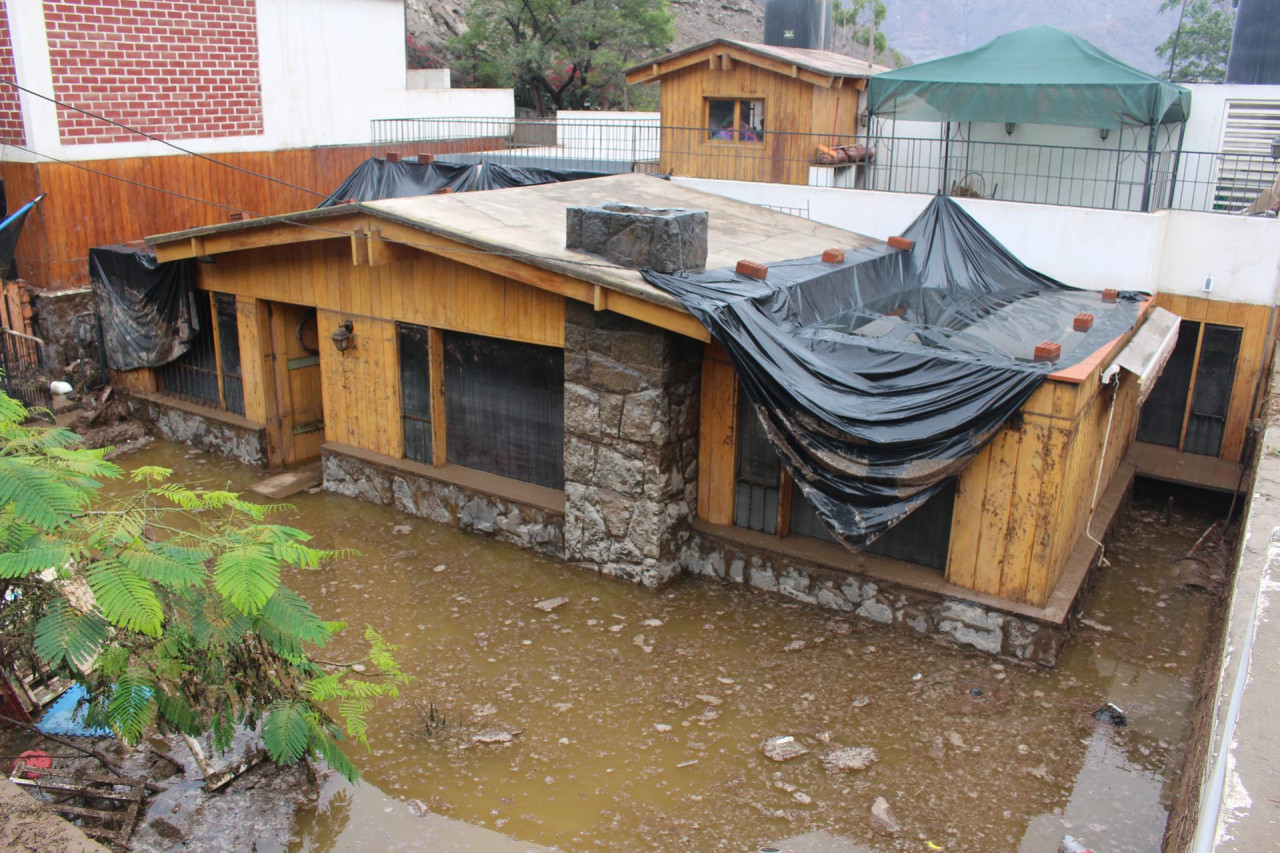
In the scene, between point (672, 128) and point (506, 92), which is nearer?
point (672, 128)

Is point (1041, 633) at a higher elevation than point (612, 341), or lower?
lower

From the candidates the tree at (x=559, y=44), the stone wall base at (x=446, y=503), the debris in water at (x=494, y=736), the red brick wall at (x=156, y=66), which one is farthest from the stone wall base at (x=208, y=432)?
the tree at (x=559, y=44)

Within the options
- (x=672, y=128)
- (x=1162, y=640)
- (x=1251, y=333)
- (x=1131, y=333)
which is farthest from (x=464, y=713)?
(x=672, y=128)

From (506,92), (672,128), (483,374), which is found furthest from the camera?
(506,92)

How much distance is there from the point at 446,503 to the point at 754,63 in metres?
8.56

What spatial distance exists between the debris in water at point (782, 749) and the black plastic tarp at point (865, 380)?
5.84 feet

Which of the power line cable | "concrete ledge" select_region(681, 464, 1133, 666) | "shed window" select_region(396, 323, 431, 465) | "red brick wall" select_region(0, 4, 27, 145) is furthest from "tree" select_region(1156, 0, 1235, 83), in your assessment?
"red brick wall" select_region(0, 4, 27, 145)

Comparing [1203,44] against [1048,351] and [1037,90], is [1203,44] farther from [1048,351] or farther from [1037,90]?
[1048,351]

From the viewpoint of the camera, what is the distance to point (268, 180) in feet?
58.0

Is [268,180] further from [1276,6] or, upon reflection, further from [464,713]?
[1276,6]

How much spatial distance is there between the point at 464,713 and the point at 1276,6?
15422 mm

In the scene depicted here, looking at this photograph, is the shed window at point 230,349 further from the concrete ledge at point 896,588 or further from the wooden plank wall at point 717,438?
the concrete ledge at point 896,588

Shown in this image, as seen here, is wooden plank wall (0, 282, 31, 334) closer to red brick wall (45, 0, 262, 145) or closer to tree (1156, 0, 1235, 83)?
red brick wall (45, 0, 262, 145)

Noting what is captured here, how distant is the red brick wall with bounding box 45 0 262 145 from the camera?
1399cm
